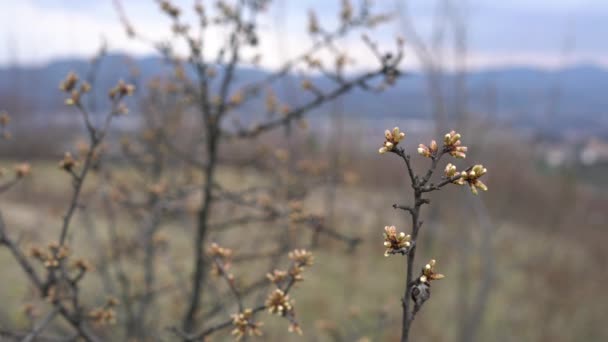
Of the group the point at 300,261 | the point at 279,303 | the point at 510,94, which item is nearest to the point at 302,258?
the point at 300,261

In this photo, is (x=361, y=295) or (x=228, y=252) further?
(x=361, y=295)

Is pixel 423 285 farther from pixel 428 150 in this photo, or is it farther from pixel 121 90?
pixel 121 90

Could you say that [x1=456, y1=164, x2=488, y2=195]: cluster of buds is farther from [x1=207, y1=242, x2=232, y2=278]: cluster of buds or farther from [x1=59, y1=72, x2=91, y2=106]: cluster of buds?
[x1=59, y1=72, x2=91, y2=106]: cluster of buds

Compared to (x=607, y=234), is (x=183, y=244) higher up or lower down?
lower down

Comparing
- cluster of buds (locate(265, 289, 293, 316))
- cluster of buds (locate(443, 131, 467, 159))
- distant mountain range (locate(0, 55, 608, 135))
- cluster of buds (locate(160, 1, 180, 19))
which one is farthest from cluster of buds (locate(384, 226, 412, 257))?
distant mountain range (locate(0, 55, 608, 135))

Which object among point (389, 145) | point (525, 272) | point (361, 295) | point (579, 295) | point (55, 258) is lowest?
Answer: point (55, 258)

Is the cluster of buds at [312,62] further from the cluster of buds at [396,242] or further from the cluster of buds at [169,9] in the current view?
the cluster of buds at [396,242]

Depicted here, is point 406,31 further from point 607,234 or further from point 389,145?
point 607,234

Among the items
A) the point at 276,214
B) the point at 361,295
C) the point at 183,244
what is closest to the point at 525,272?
the point at 361,295
